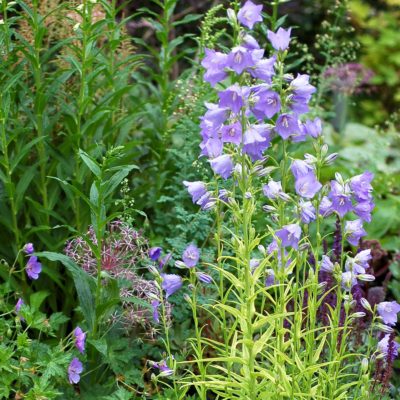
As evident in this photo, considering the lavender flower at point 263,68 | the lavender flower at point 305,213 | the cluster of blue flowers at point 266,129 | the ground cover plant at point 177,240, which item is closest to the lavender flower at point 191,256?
the ground cover plant at point 177,240

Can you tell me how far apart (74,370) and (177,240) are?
68 cm

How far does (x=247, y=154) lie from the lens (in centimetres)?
209

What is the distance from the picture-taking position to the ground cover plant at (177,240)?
82.6 inches

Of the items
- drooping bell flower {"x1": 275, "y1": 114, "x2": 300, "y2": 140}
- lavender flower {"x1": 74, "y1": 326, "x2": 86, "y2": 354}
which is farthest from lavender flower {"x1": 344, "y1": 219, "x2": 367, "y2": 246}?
lavender flower {"x1": 74, "y1": 326, "x2": 86, "y2": 354}

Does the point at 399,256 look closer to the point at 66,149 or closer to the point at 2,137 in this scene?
the point at 66,149

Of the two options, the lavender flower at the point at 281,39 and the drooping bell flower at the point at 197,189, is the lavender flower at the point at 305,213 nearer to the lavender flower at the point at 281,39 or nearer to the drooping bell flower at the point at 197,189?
the drooping bell flower at the point at 197,189

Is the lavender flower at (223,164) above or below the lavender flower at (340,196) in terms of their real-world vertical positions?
above

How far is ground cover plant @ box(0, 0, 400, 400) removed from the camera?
2098 mm

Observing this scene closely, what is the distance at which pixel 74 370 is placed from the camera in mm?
2766

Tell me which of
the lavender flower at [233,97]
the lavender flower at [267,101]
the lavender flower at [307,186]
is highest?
the lavender flower at [233,97]

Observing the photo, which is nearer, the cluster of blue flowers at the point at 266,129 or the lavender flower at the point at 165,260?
the cluster of blue flowers at the point at 266,129

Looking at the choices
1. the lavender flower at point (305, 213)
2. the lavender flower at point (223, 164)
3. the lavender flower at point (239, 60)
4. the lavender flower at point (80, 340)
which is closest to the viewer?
the lavender flower at point (239, 60)

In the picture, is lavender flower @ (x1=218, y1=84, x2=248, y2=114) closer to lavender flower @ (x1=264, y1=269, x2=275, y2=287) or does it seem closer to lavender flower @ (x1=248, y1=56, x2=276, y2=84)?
lavender flower @ (x1=248, y1=56, x2=276, y2=84)

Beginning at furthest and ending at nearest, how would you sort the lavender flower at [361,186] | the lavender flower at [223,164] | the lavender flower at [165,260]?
the lavender flower at [165,260], the lavender flower at [361,186], the lavender flower at [223,164]
